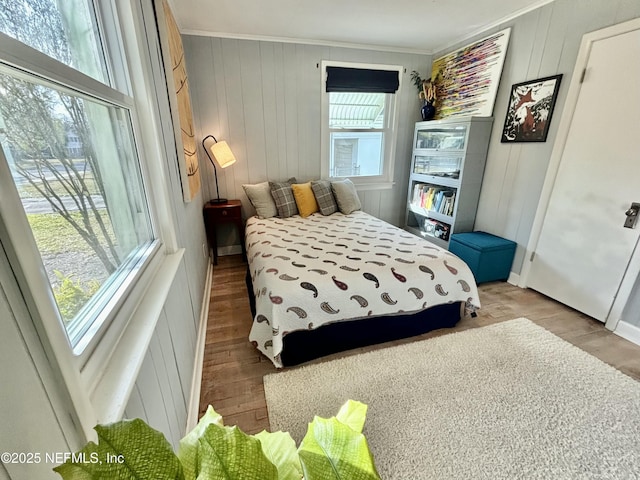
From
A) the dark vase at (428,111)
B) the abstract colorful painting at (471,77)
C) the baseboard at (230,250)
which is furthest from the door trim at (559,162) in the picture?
the baseboard at (230,250)

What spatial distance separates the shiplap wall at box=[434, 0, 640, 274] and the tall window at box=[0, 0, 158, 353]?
3064 millimetres

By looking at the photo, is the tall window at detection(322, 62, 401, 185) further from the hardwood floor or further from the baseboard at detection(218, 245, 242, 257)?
the hardwood floor

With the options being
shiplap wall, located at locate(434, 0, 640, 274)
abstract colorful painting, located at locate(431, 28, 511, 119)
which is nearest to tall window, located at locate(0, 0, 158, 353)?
shiplap wall, located at locate(434, 0, 640, 274)

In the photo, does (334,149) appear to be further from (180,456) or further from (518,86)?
(180,456)

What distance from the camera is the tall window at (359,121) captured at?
3424mm

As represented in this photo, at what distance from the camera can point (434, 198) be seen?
3.47 m

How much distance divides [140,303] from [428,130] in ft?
11.6

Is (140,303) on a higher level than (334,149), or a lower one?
lower

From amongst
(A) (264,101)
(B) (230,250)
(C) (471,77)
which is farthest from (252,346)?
(C) (471,77)

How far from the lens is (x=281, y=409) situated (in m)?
1.49

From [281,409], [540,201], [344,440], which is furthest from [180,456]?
[540,201]

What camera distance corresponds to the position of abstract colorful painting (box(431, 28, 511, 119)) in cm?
279

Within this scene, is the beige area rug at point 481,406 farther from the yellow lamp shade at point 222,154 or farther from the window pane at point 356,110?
the window pane at point 356,110

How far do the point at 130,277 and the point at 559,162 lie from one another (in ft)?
10.2
